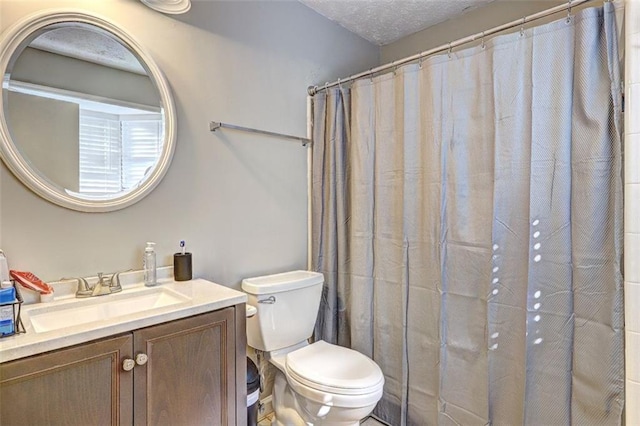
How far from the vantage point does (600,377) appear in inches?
50.2

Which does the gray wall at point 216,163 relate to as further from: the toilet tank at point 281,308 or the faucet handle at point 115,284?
the toilet tank at point 281,308

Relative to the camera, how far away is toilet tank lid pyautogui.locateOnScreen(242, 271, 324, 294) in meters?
1.75

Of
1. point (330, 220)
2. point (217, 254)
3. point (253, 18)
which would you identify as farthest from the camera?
point (330, 220)

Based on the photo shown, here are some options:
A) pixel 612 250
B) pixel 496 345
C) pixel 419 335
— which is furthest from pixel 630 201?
pixel 419 335

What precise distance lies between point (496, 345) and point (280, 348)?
3.41 feet

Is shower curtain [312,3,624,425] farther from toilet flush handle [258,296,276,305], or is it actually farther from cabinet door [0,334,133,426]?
cabinet door [0,334,133,426]

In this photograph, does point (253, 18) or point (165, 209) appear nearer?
point (165, 209)

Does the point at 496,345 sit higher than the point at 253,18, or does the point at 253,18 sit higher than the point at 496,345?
the point at 253,18

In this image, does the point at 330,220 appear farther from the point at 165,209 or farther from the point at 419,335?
the point at 165,209

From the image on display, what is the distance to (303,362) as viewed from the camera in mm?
1698

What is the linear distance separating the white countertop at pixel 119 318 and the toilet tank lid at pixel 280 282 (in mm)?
271

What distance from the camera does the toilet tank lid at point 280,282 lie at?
1754mm

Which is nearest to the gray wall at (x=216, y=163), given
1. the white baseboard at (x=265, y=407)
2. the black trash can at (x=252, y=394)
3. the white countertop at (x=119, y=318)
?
the white countertop at (x=119, y=318)

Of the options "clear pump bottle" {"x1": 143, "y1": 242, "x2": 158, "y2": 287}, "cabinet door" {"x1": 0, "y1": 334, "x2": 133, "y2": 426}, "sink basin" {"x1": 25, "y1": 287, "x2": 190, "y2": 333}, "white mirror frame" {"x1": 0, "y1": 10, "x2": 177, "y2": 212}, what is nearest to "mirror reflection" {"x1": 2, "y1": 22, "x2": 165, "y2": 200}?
"white mirror frame" {"x1": 0, "y1": 10, "x2": 177, "y2": 212}
